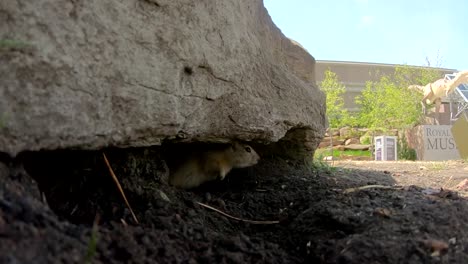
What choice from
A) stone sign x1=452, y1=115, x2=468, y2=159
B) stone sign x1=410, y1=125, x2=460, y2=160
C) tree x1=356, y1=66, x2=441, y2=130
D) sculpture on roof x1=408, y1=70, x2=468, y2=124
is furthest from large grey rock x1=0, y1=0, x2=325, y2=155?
tree x1=356, y1=66, x2=441, y2=130

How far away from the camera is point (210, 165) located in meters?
2.18

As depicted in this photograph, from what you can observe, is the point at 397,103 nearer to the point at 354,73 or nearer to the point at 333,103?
the point at 333,103

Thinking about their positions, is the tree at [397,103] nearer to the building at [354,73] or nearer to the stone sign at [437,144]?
the stone sign at [437,144]

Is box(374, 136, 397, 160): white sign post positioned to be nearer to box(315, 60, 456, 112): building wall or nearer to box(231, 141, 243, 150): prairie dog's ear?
box(231, 141, 243, 150): prairie dog's ear

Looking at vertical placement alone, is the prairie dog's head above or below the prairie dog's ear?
below

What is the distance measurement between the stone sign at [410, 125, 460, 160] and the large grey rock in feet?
22.0

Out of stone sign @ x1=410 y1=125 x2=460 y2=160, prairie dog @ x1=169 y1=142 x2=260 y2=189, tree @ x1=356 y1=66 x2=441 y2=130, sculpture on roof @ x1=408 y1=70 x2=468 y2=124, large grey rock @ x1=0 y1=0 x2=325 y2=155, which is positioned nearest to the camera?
large grey rock @ x1=0 y1=0 x2=325 y2=155

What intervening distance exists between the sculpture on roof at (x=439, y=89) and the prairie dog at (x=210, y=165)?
8672mm

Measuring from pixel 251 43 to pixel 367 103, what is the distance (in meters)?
12.1

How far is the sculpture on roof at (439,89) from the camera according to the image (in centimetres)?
962

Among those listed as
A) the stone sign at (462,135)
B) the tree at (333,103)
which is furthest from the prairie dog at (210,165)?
the tree at (333,103)

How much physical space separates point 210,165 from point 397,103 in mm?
10278

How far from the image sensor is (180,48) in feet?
4.26

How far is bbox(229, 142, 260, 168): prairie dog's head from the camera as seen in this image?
2101mm
